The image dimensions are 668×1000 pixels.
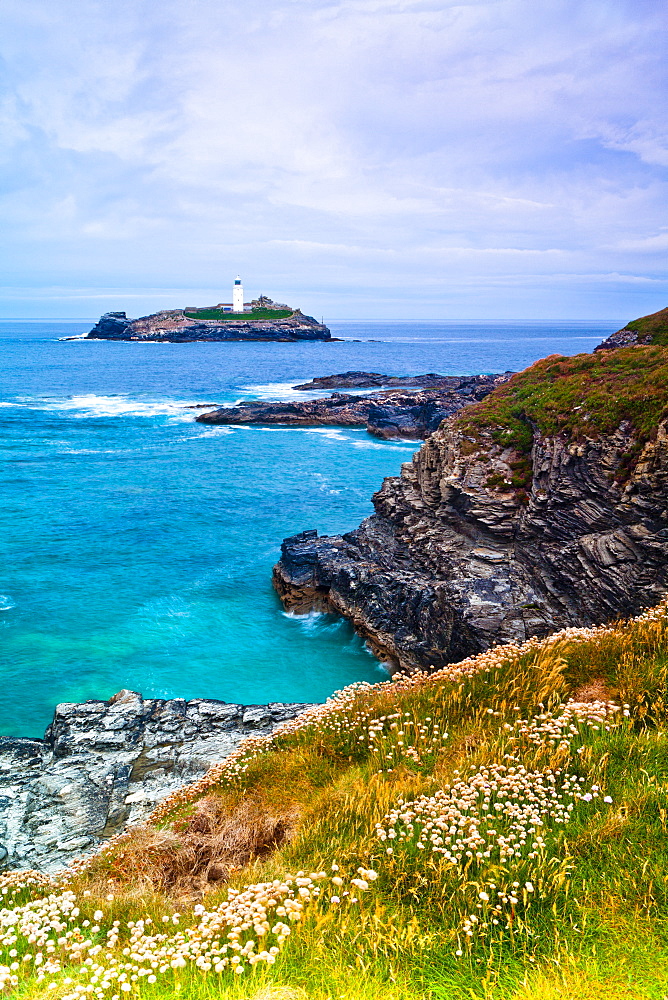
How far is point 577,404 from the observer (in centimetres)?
2398

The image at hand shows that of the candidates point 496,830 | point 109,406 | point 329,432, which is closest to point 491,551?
point 496,830

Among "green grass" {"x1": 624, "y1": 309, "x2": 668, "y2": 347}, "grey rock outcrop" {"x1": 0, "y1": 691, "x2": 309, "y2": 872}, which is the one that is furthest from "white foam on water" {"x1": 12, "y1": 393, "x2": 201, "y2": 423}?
"grey rock outcrop" {"x1": 0, "y1": 691, "x2": 309, "y2": 872}

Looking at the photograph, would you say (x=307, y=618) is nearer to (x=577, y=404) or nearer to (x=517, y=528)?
(x=517, y=528)

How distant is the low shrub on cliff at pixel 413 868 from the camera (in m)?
4.50

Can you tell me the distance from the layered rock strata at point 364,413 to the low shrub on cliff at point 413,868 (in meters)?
59.5

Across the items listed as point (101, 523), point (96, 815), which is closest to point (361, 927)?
point (96, 815)

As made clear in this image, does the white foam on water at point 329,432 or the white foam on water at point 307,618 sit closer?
the white foam on water at point 307,618

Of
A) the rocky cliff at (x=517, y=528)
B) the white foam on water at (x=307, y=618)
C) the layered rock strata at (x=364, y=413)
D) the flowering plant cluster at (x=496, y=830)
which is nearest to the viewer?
the flowering plant cluster at (x=496, y=830)

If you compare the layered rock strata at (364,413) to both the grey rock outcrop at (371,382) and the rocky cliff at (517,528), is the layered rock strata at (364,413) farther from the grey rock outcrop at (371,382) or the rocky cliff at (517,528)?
the rocky cliff at (517,528)

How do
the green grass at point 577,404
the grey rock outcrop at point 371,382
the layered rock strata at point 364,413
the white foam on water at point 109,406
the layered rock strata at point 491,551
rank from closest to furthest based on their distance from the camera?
the layered rock strata at point 491,551
the green grass at point 577,404
the layered rock strata at point 364,413
the white foam on water at point 109,406
the grey rock outcrop at point 371,382

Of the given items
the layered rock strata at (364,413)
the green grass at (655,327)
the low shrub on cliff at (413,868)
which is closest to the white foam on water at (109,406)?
the layered rock strata at (364,413)

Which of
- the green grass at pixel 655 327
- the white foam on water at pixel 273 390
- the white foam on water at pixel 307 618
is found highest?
the green grass at pixel 655 327

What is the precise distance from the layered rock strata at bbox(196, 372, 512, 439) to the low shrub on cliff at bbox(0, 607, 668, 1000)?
59451 mm

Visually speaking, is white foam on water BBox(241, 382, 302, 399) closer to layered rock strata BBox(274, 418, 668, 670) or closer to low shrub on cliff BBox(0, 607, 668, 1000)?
layered rock strata BBox(274, 418, 668, 670)
